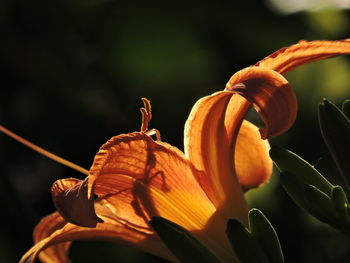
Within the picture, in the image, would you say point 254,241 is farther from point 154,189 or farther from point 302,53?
point 302,53

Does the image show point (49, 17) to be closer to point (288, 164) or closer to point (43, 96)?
point (43, 96)

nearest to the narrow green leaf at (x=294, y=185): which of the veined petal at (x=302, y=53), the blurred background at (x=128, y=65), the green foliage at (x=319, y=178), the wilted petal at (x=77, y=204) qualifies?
the green foliage at (x=319, y=178)

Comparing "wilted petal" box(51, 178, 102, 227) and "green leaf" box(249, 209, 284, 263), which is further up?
"wilted petal" box(51, 178, 102, 227)

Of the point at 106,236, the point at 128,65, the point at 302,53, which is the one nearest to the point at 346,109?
the point at 302,53

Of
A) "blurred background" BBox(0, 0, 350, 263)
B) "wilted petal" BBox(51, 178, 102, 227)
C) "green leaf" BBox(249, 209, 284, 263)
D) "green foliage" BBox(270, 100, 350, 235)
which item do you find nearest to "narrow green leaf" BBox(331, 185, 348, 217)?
"green foliage" BBox(270, 100, 350, 235)

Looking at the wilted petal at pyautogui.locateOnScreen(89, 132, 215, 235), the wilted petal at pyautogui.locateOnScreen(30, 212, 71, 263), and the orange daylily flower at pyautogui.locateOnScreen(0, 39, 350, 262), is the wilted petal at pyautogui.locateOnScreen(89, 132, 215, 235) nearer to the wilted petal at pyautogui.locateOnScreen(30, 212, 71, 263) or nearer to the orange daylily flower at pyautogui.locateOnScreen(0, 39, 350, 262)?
the orange daylily flower at pyautogui.locateOnScreen(0, 39, 350, 262)

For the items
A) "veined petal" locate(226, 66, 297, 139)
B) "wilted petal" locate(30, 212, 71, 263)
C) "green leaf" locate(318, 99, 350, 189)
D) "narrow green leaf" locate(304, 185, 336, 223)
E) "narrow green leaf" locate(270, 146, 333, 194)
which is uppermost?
"veined petal" locate(226, 66, 297, 139)

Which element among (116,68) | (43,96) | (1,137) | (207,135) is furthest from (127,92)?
(207,135)
